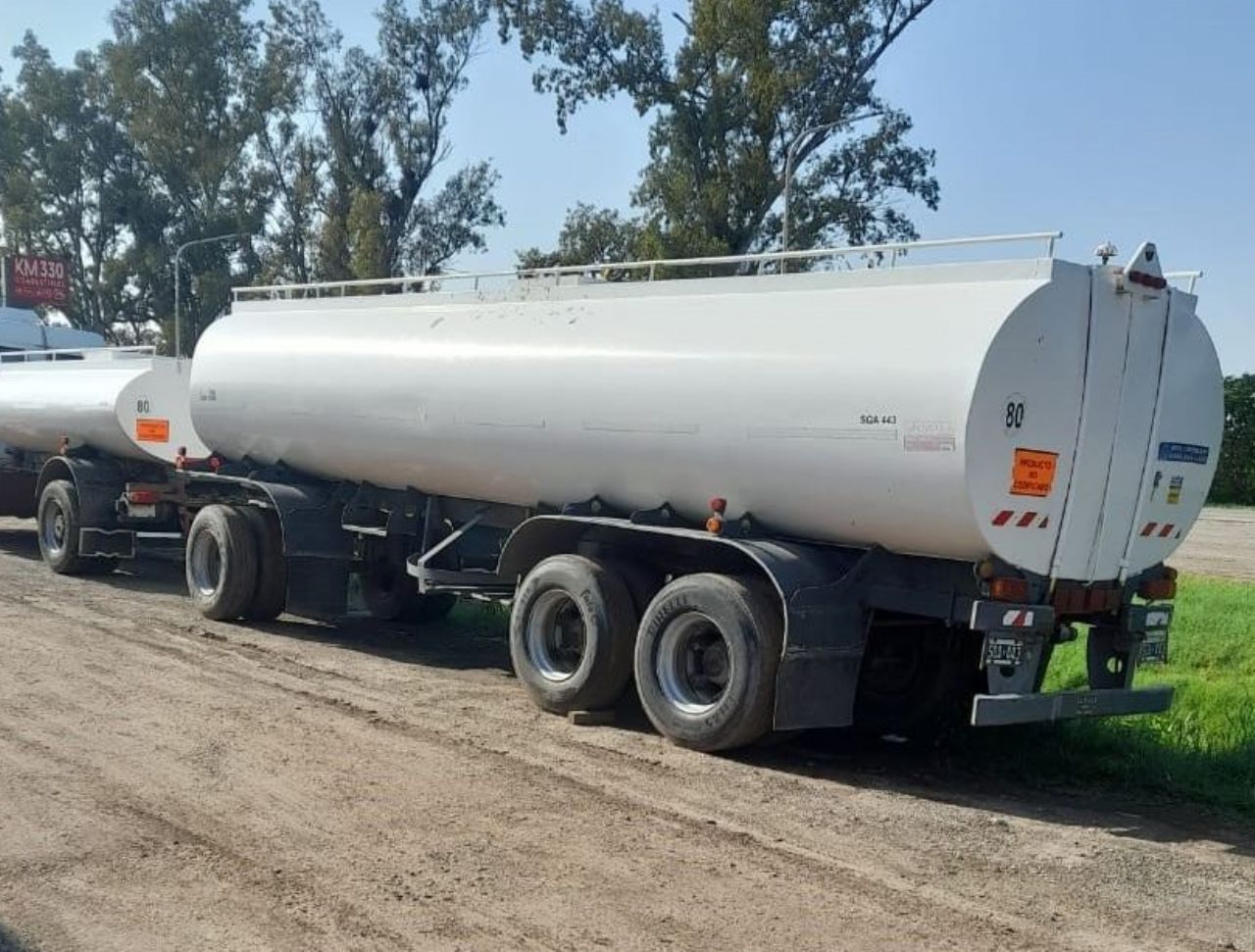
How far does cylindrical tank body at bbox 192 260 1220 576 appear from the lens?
700 cm

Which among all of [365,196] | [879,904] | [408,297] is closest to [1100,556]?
[879,904]

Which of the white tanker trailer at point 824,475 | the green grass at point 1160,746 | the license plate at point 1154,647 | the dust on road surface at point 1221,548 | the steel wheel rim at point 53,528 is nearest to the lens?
the white tanker trailer at point 824,475

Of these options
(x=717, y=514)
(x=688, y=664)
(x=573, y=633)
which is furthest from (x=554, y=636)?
(x=717, y=514)

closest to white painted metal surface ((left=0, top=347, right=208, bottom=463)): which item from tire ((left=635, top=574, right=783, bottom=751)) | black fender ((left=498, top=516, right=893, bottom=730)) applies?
tire ((left=635, top=574, right=783, bottom=751))

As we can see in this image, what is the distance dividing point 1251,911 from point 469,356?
6.44m

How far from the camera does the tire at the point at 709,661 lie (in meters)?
7.67

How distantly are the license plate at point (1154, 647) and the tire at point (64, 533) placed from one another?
11735 mm

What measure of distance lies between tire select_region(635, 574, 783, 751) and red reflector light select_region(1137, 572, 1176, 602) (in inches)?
88.2

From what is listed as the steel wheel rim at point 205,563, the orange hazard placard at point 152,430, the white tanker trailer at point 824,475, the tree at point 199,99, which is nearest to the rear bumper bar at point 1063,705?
the white tanker trailer at point 824,475

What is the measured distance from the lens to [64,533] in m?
15.6

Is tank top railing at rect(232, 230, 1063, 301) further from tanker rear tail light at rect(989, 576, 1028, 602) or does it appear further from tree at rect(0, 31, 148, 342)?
tree at rect(0, 31, 148, 342)

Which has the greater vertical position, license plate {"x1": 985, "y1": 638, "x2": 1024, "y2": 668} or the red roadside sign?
the red roadside sign

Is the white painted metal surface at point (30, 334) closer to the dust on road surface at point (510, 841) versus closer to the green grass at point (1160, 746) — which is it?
the dust on road surface at point (510, 841)

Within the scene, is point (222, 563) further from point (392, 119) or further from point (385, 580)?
point (392, 119)
